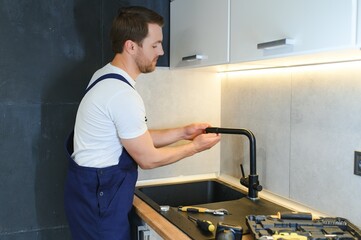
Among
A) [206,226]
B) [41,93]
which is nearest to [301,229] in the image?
[206,226]

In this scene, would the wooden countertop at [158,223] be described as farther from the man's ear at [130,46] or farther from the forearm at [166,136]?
the man's ear at [130,46]

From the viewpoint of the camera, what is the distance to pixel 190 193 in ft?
6.17

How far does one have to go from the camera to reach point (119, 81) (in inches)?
52.5

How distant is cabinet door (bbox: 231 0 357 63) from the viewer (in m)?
0.91

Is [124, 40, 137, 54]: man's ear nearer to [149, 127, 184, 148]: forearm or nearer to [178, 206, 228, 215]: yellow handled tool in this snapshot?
[149, 127, 184, 148]: forearm

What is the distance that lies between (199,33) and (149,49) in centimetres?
24

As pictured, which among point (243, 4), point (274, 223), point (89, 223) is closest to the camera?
point (274, 223)

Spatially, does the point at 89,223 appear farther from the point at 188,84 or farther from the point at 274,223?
the point at 188,84

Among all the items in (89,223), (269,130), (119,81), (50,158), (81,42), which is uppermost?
(81,42)

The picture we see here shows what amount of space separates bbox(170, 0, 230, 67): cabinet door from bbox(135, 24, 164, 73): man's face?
0.57 feet

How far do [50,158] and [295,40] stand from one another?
1.23 metres

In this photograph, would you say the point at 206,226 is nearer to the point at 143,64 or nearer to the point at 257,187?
the point at 257,187

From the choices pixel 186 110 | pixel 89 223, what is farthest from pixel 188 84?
pixel 89 223

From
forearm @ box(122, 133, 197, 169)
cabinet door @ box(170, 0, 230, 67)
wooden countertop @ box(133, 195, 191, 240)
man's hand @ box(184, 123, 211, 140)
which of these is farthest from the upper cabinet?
wooden countertop @ box(133, 195, 191, 240)
